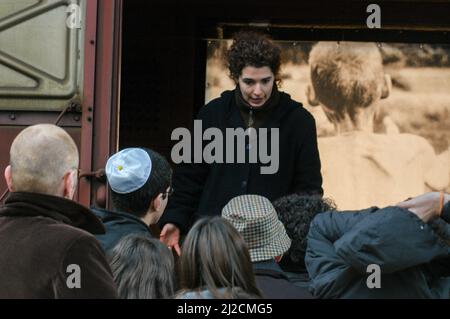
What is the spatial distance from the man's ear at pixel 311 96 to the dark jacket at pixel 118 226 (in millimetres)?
3040

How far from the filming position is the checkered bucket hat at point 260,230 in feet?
9.71

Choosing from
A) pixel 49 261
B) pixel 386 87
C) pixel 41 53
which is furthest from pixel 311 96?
pixel 49 261

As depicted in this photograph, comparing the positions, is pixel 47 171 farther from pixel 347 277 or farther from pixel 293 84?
pixel 293 84

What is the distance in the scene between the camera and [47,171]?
2.66m

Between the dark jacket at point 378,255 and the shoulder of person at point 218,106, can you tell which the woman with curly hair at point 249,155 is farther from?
the dark jacket at point 378,255

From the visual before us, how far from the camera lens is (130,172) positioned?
3.46 m

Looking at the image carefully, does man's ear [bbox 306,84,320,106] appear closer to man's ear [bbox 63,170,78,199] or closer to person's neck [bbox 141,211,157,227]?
person's neck [bbox 141,211,157,227]

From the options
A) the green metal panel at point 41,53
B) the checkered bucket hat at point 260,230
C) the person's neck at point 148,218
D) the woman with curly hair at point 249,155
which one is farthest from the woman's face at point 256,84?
the checkered bucket hat at point 260,230

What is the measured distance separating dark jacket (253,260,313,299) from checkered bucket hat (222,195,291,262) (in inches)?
1.7

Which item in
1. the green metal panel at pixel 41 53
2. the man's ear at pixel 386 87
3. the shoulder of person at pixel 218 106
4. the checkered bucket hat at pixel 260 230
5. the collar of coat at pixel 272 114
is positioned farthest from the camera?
the man's ear at pixel 386 87

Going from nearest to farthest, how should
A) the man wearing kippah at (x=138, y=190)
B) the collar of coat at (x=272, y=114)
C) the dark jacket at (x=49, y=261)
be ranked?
the dark jacket at (x=49, y=261)
the man wearing kippah at (x=138, y=190)
the collar of coat at (x=272, y=114)

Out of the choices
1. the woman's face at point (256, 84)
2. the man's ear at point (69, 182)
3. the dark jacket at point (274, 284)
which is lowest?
the dark jacket at point (274, 284)

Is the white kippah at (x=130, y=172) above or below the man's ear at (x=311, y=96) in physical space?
below
